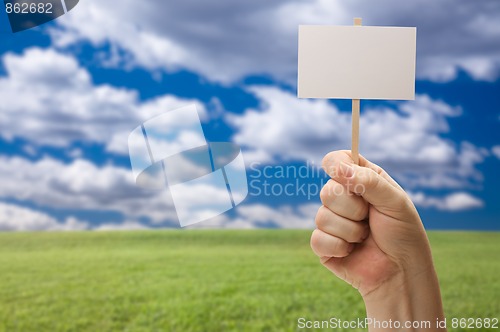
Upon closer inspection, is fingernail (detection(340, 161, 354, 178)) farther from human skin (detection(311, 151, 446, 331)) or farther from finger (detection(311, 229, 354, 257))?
finger (detection(311, 229, 354, 257))

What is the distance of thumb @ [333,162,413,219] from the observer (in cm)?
124

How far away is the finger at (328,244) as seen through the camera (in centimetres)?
132

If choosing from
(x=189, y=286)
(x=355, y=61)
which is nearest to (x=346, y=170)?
(x=355, y=61)

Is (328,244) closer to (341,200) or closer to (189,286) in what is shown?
(341,200)

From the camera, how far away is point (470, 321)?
4.27 m

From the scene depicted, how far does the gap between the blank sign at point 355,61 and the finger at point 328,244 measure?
373 mm

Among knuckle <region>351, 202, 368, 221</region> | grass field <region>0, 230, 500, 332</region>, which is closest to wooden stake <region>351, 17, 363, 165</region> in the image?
knuckle <region>351, 202, 368, 221</region>

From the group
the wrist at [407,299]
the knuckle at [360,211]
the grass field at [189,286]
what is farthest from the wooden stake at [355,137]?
the grass field at [189,286]

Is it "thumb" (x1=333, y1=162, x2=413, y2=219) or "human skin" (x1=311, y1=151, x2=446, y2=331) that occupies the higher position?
"thumb" (x1=333, y1=162, x2=413, y2=219)

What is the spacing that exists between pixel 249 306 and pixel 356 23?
353 cm

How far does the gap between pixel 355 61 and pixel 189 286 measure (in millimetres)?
3935

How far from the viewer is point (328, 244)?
1318 mm

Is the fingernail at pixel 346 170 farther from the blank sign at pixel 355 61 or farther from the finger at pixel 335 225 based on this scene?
the blank sign at pixel 355 61

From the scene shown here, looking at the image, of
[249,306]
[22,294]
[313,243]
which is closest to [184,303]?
[249,306]
